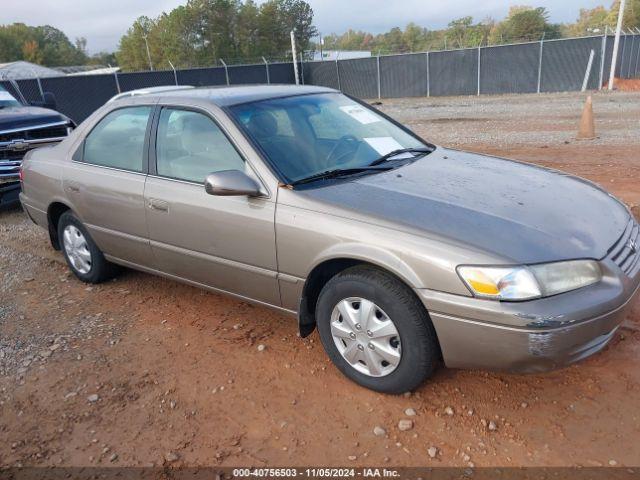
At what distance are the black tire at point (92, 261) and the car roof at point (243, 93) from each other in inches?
56.3

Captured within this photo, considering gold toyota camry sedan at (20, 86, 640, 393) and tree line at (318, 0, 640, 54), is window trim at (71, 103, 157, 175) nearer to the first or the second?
gold toyota camry sedan at (20, 86, 640, 393)

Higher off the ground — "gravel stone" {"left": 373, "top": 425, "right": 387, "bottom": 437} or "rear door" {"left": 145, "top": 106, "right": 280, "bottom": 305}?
"rear door" {"left": 145, "top": 106, "right": 280, "bottom": 305}

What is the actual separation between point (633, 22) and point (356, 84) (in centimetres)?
3891

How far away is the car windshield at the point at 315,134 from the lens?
11.0ft

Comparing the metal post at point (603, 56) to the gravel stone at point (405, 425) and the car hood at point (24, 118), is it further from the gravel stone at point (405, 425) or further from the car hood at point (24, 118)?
the gravel stone at point (405, 425)

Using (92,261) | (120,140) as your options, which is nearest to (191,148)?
(120,140)

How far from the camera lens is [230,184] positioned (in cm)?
A: 308

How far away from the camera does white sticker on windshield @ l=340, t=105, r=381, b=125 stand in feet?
13.2

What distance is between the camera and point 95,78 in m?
21.6

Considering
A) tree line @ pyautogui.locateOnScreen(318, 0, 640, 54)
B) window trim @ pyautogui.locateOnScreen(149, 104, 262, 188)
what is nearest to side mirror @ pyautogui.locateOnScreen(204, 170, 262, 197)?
window trim @ pyautogui.locateOnScreen(149, 104, 262, 188)

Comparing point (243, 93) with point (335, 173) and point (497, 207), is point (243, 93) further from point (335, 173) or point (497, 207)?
point (497, 207)

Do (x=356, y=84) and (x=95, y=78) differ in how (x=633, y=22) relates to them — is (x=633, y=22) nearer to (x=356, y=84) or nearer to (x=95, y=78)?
(x=356, y=84)

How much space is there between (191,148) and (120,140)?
0.87 m

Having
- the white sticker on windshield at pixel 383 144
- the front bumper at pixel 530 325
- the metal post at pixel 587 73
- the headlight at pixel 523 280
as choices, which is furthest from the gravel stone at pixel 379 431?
the metal post at pixel 587 73
